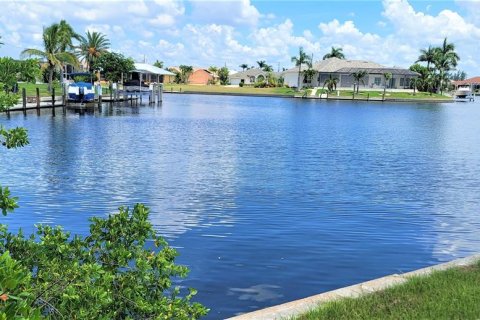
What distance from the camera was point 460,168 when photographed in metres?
23.6

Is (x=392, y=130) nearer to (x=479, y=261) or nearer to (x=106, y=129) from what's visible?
(x=106, y=129)

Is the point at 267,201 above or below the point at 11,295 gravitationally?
below

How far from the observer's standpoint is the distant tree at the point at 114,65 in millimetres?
85000

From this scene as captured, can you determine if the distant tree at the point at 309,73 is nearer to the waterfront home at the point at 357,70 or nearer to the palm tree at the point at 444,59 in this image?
the waterfront home at the point at 357,70

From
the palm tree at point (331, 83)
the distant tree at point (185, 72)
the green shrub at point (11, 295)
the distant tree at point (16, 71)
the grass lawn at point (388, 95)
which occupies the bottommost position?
the green shrub at point (11, 295)

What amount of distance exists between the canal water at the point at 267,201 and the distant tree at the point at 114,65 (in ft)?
182

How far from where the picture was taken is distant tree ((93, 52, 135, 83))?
3346 inches

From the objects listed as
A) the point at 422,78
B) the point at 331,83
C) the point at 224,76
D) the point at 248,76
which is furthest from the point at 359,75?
the point at 224,76

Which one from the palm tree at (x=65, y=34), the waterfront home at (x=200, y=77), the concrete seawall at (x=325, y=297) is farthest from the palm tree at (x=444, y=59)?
the concrete seawall at (x=325, y=297)

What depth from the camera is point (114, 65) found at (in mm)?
86125

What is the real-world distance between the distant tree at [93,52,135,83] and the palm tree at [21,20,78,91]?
9.00 m

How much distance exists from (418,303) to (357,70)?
384 feet

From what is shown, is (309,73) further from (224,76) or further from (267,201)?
(267,201)

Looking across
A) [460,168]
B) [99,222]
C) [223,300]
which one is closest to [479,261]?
[223,300]
